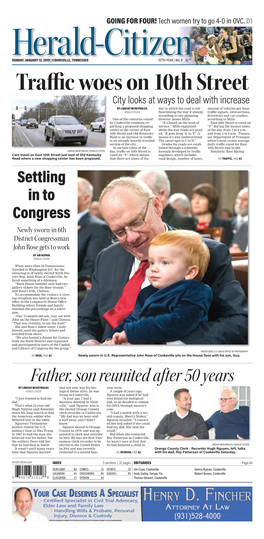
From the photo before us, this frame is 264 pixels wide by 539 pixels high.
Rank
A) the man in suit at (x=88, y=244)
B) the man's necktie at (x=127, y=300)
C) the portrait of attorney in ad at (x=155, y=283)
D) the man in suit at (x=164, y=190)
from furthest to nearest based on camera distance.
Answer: the man in suit at (x=88, y=244), the man in suit at (x=164, y=190), the man's necktie at (x=127, y=300), the portrait of attorney in ad at (x=155, y=283)

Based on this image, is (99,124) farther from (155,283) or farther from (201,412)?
(201,412)

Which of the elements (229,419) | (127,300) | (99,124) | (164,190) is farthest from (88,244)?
(229,419)

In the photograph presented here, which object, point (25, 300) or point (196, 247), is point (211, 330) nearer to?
point (196, 247)

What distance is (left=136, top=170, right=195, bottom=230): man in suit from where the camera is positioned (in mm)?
3064

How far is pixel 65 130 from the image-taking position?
2670 mm

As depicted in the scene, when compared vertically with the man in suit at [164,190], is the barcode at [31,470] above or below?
below

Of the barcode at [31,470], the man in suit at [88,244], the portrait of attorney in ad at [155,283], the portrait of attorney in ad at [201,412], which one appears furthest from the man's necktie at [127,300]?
the barcode at [31,470]

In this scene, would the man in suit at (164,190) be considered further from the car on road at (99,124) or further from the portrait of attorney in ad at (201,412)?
the portrait of attorney in ad at (201,412)

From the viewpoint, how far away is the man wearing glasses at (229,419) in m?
2.64

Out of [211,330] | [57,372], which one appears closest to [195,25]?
[211,330]

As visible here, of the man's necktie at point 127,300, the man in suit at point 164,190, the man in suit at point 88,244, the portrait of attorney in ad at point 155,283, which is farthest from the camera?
the man in suit at point 88,244

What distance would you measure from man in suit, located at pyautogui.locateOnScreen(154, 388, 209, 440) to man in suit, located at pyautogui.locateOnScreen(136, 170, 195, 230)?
3.61 ft

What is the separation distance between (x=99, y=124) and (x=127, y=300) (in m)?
1.00

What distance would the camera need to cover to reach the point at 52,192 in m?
2.70
